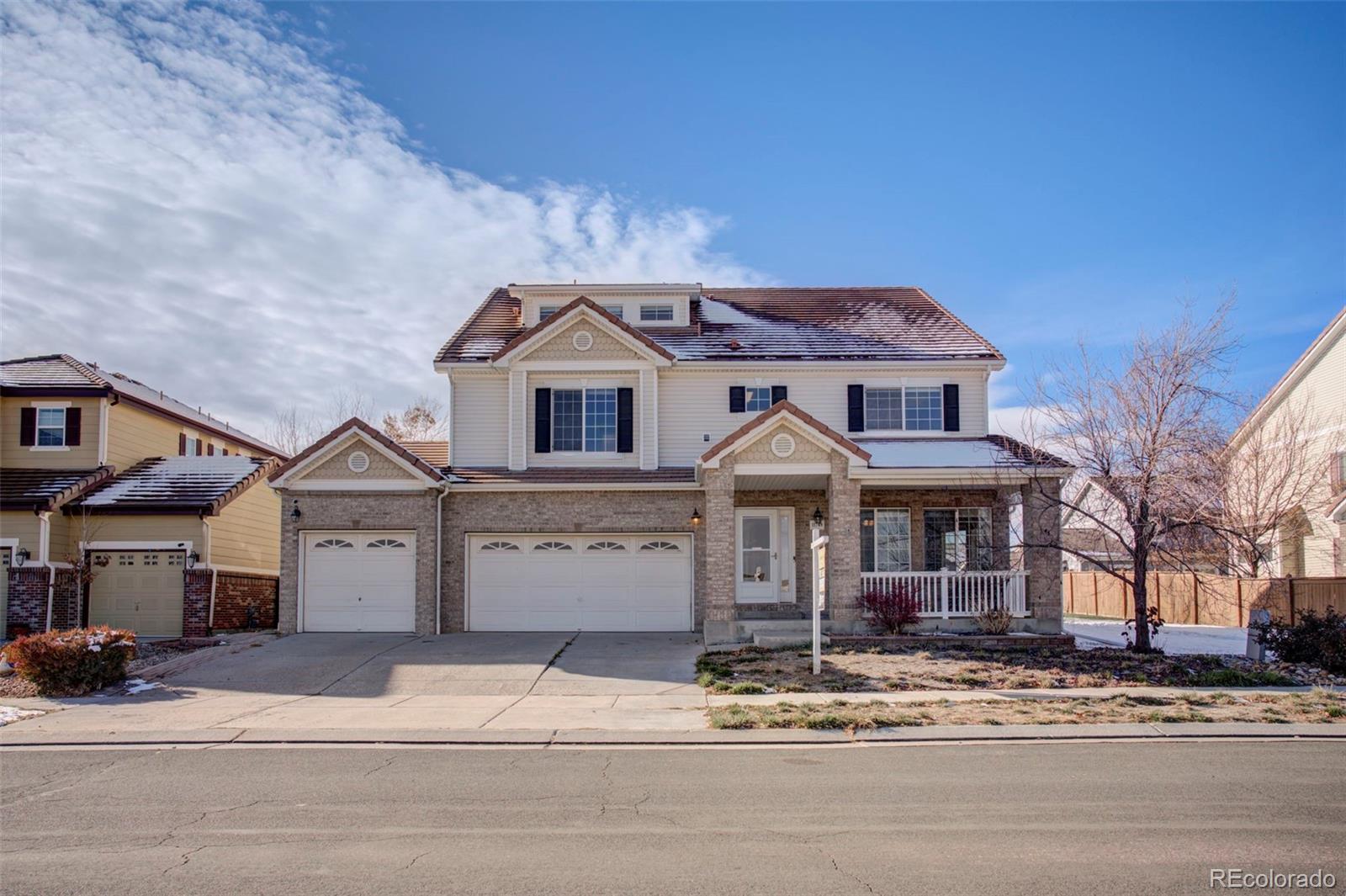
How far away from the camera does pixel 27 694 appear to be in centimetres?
1580

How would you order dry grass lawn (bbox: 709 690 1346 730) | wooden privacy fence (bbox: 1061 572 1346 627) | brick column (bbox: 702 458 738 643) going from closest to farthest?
dry grass lawn (bbox: 709 690 1346 730), brick column (bbox: 702 458 738 643), wooden privacy fence (bbox: 1061 572 1346 627)

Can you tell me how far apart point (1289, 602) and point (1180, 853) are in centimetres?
1684

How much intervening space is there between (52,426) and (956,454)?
2258 centimetres

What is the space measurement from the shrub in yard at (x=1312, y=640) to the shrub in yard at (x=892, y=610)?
5913 millimetres

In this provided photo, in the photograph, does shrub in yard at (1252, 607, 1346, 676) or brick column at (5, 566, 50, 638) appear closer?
shrub in yard at (1252, 607, 1346, 676)

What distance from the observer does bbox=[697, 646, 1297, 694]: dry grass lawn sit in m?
15.6

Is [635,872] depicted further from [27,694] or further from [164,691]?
[27,694]

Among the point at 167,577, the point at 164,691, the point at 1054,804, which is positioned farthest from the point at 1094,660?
the point at 167,577

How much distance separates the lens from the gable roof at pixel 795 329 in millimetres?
24109

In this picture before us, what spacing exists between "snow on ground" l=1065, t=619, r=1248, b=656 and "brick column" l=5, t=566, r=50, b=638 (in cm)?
2342

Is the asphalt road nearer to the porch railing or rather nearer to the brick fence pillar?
the porch railing

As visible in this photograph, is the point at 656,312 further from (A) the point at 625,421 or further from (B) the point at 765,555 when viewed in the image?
(B) the point at 765,555

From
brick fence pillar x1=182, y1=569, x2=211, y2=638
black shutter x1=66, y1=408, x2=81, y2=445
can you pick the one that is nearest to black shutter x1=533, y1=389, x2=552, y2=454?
brick fence pillar x1=182, y1=569, x2=211, y2=638

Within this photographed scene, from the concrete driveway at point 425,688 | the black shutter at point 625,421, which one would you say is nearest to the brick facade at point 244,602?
the concrete driveway at point 425,688
